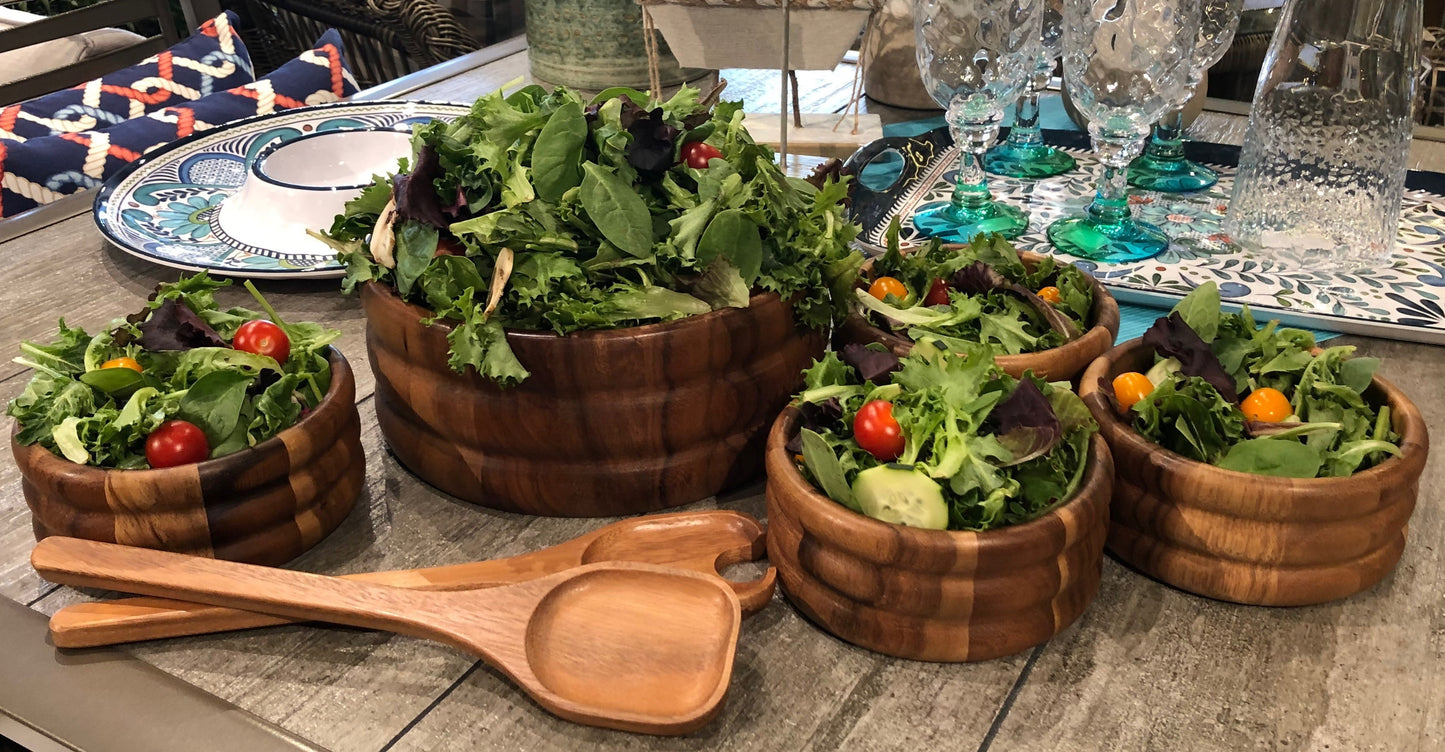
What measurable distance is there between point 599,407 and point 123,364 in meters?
0.32

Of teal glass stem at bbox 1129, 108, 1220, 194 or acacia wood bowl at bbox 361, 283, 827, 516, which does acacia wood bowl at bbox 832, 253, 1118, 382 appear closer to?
acacia wood bowl at bbox 361, 283, 827, 516

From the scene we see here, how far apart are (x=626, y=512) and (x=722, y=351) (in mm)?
146

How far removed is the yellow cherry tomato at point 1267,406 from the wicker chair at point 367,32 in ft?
7.61

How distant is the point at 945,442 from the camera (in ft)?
2.11

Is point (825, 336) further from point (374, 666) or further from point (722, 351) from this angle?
point (374, 666)

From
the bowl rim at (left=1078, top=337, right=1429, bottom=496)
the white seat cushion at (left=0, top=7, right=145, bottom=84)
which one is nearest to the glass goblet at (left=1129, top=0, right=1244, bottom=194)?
the bowl rim at (left=1078, top=337, right=1429, bottom=496)

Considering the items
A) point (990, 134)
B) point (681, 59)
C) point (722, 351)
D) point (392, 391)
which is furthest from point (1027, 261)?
point (681, 59)

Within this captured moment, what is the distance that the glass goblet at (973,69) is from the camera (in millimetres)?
1199

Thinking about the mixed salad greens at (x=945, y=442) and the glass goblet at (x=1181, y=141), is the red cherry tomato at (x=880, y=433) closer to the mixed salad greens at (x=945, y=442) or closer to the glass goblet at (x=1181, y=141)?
the mixed salad greens at (x=945, y=442)

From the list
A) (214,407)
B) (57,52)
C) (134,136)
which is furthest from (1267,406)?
(57,52)

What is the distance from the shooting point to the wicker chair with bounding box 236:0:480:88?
272 centimetres

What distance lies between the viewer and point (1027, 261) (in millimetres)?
924

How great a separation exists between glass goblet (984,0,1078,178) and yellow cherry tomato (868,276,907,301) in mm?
680

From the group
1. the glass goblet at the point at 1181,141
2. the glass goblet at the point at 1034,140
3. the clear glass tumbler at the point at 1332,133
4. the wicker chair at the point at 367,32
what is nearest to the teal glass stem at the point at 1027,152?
the glass goblet at the point at 1034,140
